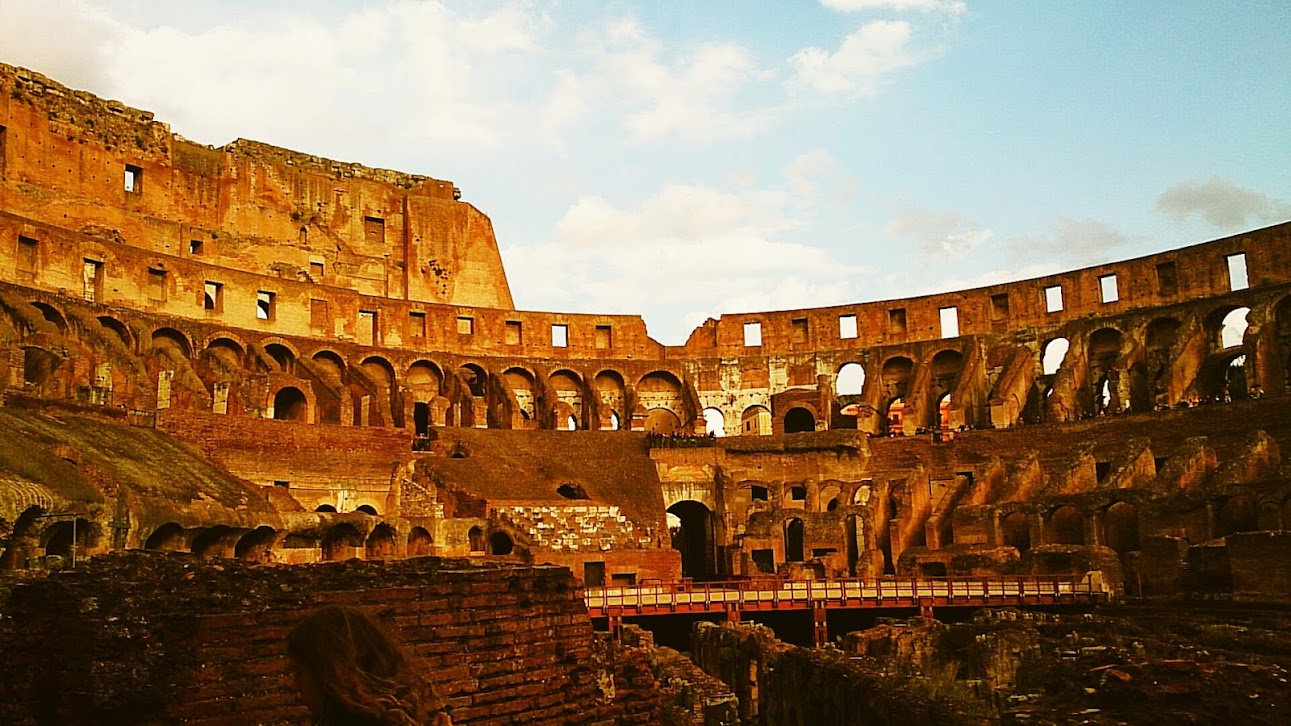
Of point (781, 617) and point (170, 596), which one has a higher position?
point (170, 596)

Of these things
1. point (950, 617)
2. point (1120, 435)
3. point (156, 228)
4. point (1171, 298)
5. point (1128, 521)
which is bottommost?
point (950, 617)

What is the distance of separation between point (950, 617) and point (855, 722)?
17.6 m

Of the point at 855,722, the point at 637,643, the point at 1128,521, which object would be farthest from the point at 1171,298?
the point at 855,722

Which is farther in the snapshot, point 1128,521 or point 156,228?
point 156,228

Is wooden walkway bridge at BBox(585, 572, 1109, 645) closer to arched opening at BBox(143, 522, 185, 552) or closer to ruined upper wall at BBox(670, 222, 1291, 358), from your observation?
arched opening at BBox(143, 522, 185, 552)

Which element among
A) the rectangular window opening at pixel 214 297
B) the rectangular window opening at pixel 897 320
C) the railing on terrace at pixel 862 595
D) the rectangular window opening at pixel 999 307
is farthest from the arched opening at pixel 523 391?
the railing on terrace at pixel 862 595

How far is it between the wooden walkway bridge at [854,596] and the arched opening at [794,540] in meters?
11.7

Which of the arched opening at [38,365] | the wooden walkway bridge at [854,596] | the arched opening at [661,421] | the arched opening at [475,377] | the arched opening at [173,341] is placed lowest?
the wooden walkway bridge at [854,596]

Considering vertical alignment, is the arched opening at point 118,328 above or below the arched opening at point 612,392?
above

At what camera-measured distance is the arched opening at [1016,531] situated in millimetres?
31891

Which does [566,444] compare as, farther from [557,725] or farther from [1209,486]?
[557,725]

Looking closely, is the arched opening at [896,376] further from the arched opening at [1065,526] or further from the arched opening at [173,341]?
the arched opening at [173,341]

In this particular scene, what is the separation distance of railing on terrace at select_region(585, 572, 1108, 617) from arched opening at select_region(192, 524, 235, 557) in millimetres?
8159

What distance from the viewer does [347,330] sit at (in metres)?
43.2
